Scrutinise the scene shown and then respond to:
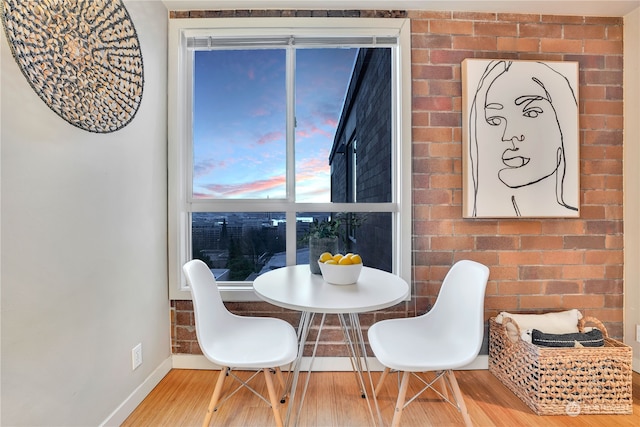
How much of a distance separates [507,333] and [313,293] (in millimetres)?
1319

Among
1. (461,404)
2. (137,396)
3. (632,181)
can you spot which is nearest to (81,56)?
(137,396)

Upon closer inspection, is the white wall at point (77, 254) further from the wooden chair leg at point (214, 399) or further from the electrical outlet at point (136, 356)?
the wooden chair leg at point (214, 399)

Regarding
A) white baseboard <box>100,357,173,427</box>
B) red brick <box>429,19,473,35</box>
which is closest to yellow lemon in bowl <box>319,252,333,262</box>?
white baseboard <box>100,357,173,427</box>

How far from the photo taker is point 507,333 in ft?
6.17

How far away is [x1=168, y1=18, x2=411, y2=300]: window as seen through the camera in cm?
213

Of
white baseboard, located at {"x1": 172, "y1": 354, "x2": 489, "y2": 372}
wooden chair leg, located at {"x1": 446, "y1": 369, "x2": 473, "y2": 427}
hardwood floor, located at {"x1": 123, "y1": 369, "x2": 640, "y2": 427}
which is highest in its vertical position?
wooden chair leg, located at {"x1": 446, "y1": 369, "x2": 473, "y2": 427}

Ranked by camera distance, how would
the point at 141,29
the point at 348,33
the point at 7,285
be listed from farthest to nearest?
the point at 348,33
the point at 141,29
the point at 7,285

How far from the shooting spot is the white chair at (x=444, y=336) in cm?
132

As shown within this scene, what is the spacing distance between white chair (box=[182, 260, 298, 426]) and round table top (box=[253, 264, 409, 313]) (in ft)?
0.83

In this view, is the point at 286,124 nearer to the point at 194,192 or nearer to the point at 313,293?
the point at 194,192

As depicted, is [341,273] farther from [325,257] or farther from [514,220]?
[514,220]

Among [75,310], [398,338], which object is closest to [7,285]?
[75,310]

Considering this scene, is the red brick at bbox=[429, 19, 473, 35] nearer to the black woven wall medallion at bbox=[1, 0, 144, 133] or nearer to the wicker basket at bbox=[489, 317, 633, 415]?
the black woven wall medallion at bbox=[1, 0, 144, 133]

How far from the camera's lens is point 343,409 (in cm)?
168
